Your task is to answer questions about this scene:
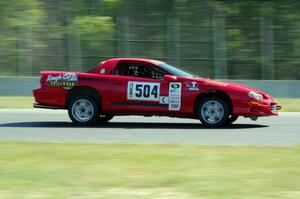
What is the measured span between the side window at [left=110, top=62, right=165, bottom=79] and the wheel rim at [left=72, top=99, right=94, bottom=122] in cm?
90

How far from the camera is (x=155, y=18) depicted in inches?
1001

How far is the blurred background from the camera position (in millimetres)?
25031

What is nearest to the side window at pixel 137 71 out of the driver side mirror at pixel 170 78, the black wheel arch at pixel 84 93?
the driver side mirror at pixel 170 78

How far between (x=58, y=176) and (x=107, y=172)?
592 millimetres

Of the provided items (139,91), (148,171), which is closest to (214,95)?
(139,91)

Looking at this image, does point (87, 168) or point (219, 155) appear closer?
point (87, 168)

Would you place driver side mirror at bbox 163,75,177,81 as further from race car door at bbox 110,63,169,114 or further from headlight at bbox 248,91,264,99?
headlight at bbox 248,91,264,99

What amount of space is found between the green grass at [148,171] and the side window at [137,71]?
439 cm

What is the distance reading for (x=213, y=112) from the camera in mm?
13719

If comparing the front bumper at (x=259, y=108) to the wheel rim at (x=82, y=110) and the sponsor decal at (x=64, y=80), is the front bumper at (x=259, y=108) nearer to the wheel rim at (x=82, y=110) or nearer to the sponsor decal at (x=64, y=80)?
the wheel rim at (x=82, y=110)

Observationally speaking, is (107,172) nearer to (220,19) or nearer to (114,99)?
(114,99)

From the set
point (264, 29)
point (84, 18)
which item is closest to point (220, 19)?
point (264, 29)

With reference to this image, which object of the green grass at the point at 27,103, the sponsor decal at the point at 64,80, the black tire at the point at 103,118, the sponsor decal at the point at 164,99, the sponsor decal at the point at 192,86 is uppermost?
the sponsor decal at the point at 64,80

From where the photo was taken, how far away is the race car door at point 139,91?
45.2 feet
